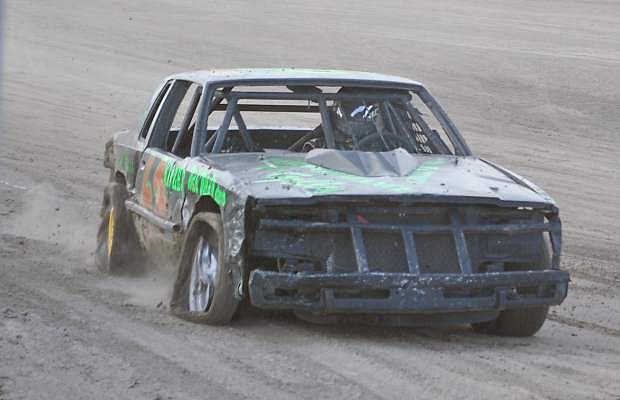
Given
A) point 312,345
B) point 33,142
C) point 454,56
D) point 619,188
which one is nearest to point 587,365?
point 312,345

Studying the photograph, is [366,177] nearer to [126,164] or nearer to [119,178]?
[126,164]

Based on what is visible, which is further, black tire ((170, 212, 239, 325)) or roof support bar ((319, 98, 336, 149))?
roof support bar ((319, 98, 336, 149))

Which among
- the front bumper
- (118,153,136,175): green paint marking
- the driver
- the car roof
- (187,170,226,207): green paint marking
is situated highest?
the car roof

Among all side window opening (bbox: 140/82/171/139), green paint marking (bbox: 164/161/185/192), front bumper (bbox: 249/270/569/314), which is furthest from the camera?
side window opening (bbox: 140/82/171/139)

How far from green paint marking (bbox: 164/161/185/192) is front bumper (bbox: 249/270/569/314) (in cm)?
146

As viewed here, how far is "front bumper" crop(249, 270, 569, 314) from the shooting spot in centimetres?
709

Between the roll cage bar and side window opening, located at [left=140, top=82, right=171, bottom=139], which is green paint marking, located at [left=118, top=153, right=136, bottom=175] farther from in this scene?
the roll cage bar

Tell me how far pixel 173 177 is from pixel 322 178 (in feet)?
4.42

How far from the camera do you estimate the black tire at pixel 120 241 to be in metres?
9.84

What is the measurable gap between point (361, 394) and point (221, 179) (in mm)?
1998

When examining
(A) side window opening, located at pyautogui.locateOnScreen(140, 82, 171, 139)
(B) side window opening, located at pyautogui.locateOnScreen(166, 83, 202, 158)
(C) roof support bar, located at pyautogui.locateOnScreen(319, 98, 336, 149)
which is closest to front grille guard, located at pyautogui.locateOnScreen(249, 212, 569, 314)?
(C) roof support bar, located at pyautogui.locateOnScreen(319, 98, 336, 149)

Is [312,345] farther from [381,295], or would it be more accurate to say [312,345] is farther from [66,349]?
[66,349]

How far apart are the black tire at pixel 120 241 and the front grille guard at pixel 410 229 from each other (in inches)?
110

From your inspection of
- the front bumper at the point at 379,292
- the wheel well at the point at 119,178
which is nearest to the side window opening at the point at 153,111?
the wheel well at the point at 119,178
